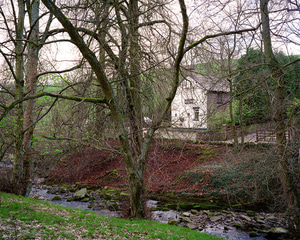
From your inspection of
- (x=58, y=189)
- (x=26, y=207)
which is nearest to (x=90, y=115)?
(x=26, y=207)

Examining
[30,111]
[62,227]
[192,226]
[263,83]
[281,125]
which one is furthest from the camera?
[30,111]

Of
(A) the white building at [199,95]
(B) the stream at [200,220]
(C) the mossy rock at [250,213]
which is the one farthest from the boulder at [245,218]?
(A) the white building at [199,95]

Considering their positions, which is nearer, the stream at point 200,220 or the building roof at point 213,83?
the building roof at point 213,83

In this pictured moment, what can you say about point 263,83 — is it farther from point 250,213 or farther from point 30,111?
point 30,111

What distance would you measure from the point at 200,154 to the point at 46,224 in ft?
44.8

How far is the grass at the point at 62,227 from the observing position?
5.48 meters

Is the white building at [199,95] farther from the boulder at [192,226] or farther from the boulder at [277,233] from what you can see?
the boulder at [277,233]

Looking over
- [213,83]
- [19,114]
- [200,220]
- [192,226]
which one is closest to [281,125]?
[213,83]

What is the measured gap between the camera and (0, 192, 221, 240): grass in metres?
5.48

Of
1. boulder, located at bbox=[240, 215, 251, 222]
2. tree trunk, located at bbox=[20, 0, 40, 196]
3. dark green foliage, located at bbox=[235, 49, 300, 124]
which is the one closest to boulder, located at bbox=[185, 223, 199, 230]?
boulder, located at bbox=[240, 215, 251, 222]

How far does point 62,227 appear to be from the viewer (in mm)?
6133

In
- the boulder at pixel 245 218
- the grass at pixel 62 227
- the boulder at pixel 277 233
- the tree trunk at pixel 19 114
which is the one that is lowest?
the boulder at pixel 277 233

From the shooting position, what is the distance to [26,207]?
7406 millimetres

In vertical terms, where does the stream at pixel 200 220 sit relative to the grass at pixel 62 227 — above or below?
below
